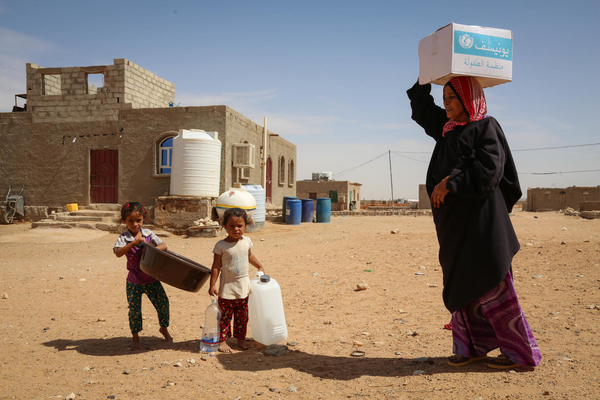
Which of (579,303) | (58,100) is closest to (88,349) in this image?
(579,303)

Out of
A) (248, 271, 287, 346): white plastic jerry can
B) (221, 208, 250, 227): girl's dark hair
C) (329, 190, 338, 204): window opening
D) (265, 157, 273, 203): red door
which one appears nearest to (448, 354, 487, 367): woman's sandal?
(248, 271, 287, 346): white plastic jerry can

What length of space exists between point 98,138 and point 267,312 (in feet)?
38.2

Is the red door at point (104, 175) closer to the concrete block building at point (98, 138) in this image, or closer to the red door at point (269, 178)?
the concrete block building at point (98, 138)

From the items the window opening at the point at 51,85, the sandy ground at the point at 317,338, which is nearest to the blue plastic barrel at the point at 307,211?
the sandy ground at the point at 317,338

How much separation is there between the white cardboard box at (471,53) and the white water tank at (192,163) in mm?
8714

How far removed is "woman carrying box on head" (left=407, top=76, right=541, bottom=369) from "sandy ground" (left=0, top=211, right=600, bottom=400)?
0.18 meters

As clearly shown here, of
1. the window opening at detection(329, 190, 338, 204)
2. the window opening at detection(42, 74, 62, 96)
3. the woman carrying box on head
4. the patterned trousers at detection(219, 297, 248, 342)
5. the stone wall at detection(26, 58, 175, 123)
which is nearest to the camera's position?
the woman carrying box on head

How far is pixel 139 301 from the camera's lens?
3.03m

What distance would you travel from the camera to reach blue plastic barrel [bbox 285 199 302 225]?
1338 centimetres

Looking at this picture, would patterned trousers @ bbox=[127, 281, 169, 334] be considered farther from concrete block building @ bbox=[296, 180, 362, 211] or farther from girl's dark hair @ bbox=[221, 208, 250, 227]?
concrete block building @ bbox=[296, 180, 362, 211]

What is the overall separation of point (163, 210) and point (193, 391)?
8.86 meters

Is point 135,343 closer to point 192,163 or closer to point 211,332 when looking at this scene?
point 211,332

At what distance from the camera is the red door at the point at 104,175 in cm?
1271

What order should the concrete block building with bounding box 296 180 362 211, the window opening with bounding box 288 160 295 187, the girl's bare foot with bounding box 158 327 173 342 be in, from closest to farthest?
1. the girl's bare foot with bounding box 158 327 173 342
2. the window opening with bounding box 288 160 295 187
3. the concrete block building with bounding box 296 180 362 211
